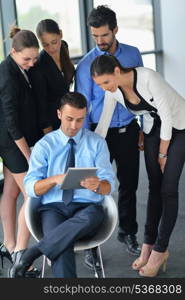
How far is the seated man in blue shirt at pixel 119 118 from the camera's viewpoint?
366 cm

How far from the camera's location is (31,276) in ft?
12.0

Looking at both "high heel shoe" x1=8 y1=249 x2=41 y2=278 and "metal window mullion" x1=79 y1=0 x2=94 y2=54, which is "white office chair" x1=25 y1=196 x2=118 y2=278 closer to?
"high heel shoe" x1=8 y1=249 x2=41 y2=278

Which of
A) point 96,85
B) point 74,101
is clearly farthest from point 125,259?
point 74,101

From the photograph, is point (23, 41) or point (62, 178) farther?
point (23, 41)

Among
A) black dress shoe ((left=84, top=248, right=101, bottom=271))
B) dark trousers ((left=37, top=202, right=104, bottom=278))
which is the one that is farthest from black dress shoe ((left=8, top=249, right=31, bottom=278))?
black dress shoe ((left=84, top=248, right=101, bottom=271))

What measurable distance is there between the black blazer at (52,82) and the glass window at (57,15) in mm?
2431

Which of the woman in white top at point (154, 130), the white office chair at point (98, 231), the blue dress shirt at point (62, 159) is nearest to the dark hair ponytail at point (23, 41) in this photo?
the woman in white top at point (154, 130)

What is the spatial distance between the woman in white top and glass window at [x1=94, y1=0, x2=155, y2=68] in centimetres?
465

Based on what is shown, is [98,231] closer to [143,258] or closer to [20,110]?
[143,258]

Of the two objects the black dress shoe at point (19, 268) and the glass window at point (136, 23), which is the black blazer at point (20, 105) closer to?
the black dress shoe at point (19, 268)

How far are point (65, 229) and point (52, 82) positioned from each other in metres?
1.06

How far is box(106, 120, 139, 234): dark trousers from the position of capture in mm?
3943

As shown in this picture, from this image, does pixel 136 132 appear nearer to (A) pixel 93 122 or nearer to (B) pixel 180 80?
(A) pixel 93 122

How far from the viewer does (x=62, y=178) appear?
3203mm
